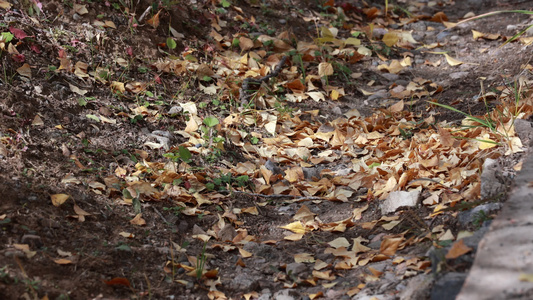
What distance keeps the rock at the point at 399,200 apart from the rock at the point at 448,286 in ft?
2.12

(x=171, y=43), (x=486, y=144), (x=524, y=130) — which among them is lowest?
(x=171, y=43)

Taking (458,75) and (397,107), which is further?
(458,75)

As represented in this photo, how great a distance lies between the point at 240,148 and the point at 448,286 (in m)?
1.58

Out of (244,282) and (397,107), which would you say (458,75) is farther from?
(244,282)

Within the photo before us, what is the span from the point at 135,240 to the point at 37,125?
84cm

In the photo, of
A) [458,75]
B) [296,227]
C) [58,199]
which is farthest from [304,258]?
[458,75]

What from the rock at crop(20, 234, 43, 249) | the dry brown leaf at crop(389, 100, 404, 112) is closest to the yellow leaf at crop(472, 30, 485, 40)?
the dry brown leaf at crop(389, 100, 404, 112)

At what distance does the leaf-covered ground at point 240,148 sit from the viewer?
191cm

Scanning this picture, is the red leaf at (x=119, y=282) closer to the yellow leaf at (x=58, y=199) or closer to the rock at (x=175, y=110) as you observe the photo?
the yellow leaf at (x=58, y=199)

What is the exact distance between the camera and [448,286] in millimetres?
1526

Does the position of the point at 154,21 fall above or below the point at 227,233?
above

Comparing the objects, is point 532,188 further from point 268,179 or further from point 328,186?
point 268,179

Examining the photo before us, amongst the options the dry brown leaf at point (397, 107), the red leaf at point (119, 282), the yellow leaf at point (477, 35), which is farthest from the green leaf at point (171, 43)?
the yellow leaf at point (477, 35)

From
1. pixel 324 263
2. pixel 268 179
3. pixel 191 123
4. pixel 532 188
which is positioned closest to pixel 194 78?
pixel 191 123
